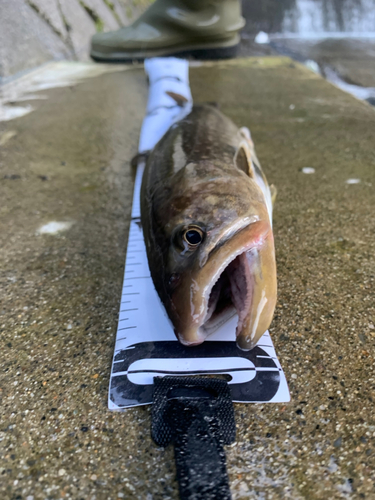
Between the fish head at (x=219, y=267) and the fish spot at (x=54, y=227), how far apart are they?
113 cm

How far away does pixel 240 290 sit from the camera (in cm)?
139

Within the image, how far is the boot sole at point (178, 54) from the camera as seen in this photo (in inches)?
273

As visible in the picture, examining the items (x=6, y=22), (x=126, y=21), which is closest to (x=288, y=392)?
(x=6, y=22)

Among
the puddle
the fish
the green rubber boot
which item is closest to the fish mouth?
the fish

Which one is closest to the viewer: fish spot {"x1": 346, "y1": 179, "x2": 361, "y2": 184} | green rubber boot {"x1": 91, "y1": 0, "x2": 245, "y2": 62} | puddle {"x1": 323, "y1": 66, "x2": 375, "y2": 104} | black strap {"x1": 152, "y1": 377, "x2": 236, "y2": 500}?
black strap {"x1": 152, "y1": 377, "x2": 236, "y2": 500}

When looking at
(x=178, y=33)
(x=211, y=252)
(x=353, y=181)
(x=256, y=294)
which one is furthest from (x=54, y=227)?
(x=178, y=33)

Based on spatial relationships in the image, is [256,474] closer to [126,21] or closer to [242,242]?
[242,242]

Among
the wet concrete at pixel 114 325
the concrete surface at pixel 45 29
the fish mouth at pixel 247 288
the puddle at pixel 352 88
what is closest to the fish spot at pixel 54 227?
the wet concrete at pixel 114 325

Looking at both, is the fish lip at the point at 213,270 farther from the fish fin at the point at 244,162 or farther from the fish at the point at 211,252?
the fish fin at the point at 244,162

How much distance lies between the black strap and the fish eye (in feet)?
1.64

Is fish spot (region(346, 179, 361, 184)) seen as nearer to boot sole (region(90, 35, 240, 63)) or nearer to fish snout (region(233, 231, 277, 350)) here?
fish snout (region(233, 231, 277, 350))

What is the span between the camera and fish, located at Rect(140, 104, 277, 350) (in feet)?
4.22

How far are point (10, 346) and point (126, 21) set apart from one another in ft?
39.5

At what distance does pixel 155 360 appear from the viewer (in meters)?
1.45
